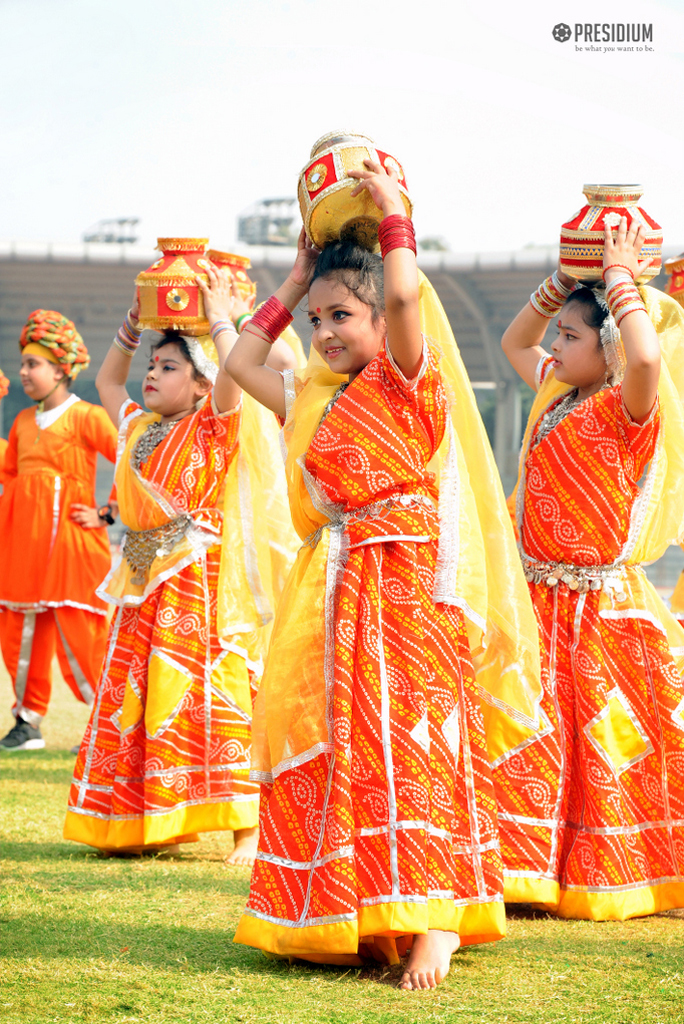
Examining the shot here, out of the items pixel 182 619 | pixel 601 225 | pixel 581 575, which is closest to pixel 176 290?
pixel 182 619

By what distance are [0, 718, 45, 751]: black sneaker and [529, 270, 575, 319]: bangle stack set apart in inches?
176

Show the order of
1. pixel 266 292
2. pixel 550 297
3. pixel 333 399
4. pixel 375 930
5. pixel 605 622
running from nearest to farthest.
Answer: pixel 375 930 < pixel 333 399 < pixel 605 622 < pixel 550 297 < pixel 266 292

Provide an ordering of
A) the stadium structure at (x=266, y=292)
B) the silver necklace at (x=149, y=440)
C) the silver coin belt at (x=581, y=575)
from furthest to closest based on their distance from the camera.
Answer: the stadium structure at (x=266, y=292)
the silver necklace at (x=149, y=440)
the silver coin belt at (x=581, y=575)

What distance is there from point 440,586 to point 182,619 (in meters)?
1.78

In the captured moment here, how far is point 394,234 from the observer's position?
2857mm

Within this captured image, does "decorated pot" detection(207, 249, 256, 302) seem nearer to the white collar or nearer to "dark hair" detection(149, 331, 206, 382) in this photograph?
"dark hair" detection(149, 331, 206, 382)

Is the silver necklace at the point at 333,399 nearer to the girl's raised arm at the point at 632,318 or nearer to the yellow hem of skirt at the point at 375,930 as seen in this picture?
the girl's raised arm at the point at 632,318

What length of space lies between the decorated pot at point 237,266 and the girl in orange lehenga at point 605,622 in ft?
4.57

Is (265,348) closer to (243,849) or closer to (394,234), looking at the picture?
(394,234)

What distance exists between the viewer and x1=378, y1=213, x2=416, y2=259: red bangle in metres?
2.85

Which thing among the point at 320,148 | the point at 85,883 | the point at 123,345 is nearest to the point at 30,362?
the point at 123,345

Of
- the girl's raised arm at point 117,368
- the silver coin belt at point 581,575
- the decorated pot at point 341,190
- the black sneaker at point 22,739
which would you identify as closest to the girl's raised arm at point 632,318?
the silver coin belt at point 581,575

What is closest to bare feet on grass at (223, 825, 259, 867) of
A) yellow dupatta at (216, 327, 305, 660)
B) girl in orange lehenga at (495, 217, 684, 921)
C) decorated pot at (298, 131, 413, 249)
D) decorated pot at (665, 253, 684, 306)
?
yellow dupatta at (216, 327, 305, 660)

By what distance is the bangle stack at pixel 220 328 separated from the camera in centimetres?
445
